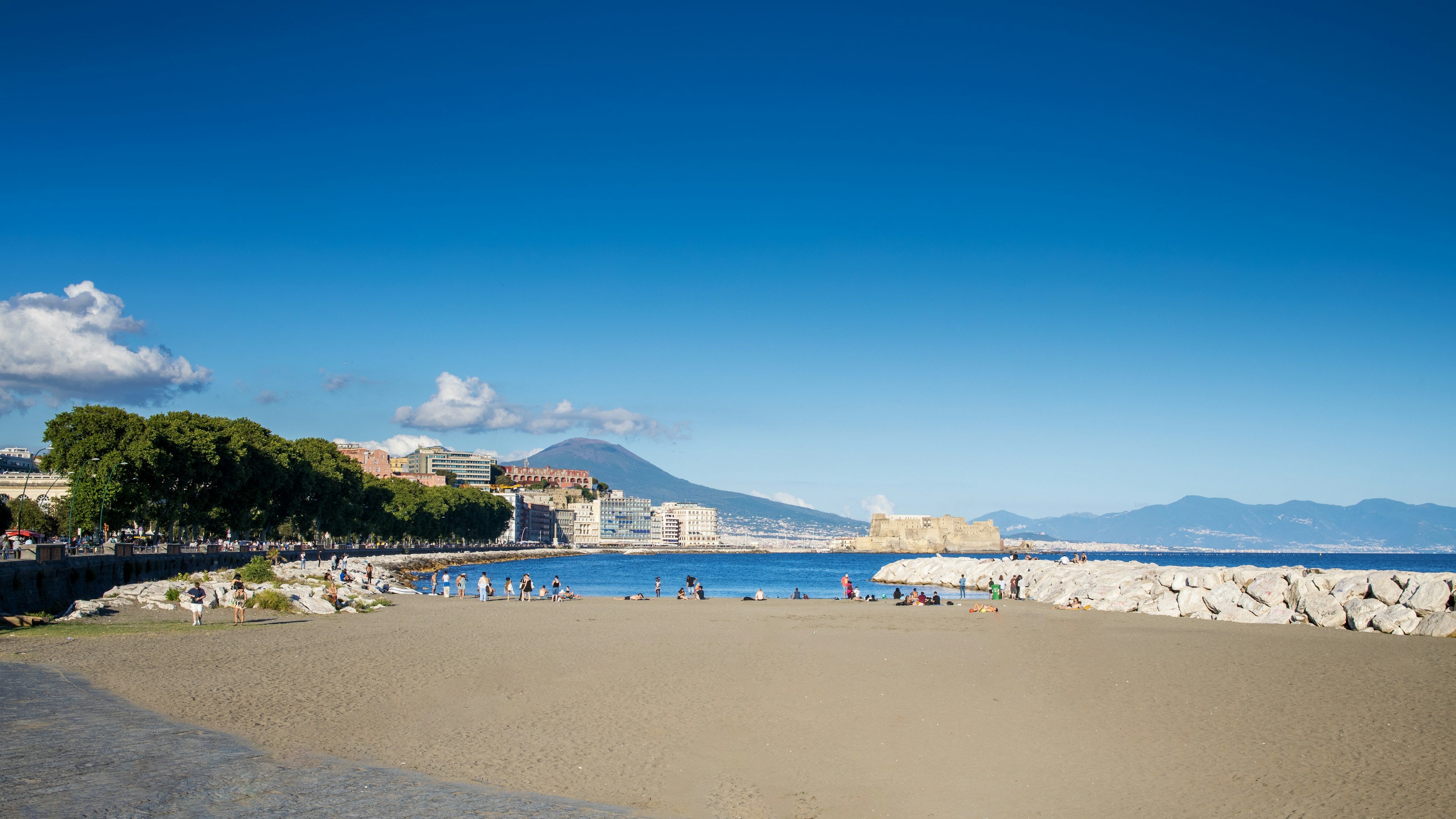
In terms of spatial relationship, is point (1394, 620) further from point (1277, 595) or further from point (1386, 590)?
point (1277, 595)

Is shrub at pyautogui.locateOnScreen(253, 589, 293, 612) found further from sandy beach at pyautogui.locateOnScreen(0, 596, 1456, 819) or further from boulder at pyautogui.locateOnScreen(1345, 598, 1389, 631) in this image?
boulder at pyautogui.locateOnScreen(1345, 598, 1389, 631)

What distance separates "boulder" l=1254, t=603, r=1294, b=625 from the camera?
107 ft

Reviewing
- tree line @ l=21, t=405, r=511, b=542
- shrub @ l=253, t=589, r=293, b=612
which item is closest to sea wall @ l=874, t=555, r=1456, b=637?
shrub @ l=253, t=589, r=293, b=612

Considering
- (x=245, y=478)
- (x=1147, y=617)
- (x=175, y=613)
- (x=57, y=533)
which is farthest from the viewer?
(x=57, y=533)

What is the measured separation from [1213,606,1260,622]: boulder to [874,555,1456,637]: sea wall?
3 cm

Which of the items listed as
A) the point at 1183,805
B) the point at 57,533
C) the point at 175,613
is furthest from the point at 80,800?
the point at 57,533

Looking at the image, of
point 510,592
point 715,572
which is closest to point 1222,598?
point 510,592

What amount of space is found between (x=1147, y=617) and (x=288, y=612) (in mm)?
32298

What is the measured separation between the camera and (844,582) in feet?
166

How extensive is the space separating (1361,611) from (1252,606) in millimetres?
4312

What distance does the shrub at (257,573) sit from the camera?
38.1m

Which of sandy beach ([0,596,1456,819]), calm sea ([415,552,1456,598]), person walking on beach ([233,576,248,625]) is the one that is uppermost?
person walking on beach ([233,576,248,625])

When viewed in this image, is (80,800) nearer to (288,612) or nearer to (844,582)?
(288,612)

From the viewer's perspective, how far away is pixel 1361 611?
1204 inches
